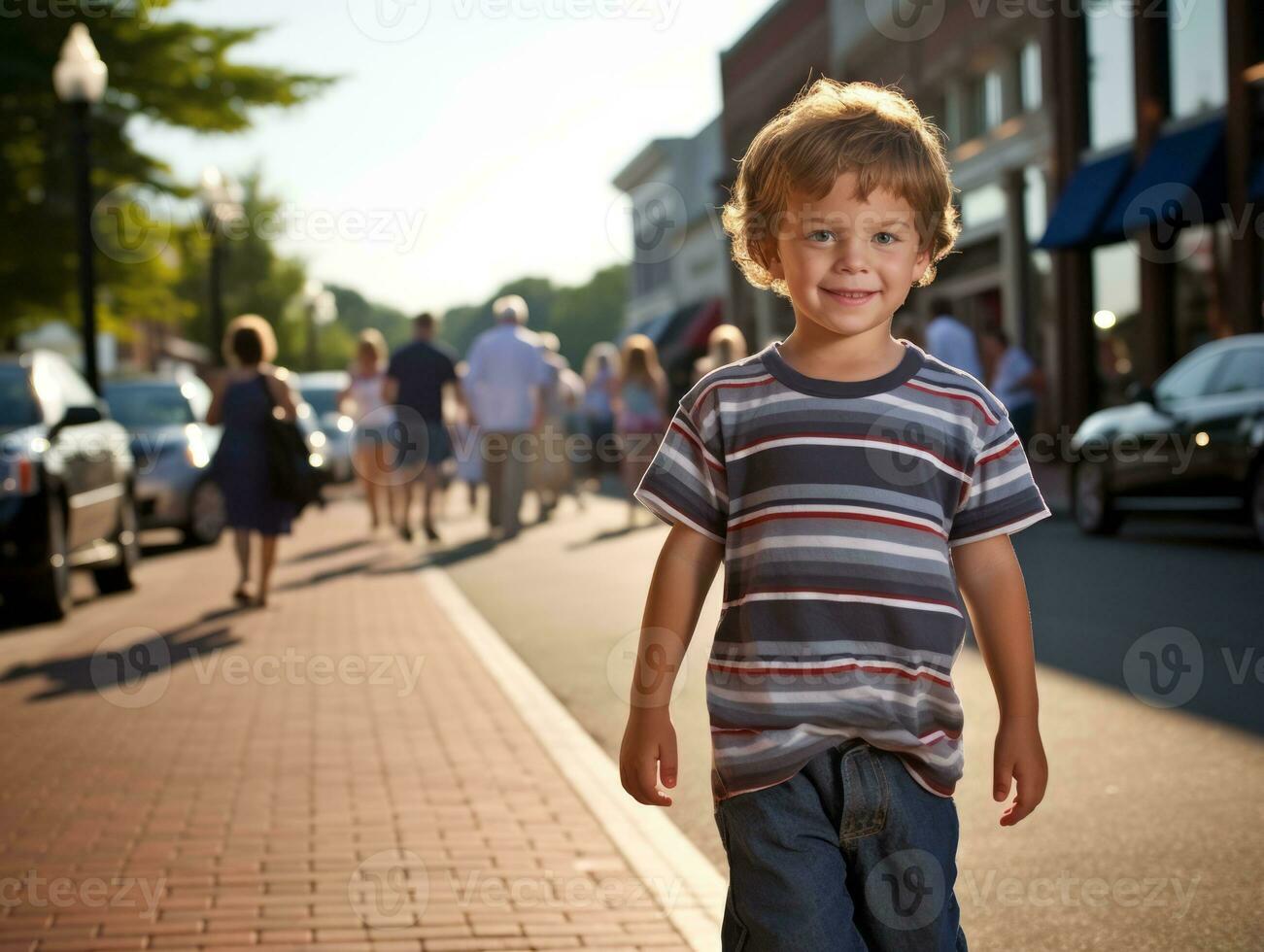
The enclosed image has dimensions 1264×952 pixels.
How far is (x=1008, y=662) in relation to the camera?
2.64 metres

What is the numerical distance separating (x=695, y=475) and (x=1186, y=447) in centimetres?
1088

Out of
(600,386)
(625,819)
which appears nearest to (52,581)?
(625,819)

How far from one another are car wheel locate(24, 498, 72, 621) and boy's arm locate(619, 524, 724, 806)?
8.52m

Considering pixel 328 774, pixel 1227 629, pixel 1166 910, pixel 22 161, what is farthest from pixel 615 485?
pixel 1166 910

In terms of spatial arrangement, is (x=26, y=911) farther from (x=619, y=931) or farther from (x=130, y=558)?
(x=130, y=558)

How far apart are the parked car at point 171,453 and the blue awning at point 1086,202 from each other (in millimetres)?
11838

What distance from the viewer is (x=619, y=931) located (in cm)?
412

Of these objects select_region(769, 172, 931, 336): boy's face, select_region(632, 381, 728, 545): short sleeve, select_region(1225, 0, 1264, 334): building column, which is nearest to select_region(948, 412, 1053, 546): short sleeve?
select_region(769, 172, 931, 336): boy's face

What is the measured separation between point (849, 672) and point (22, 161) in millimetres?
25285

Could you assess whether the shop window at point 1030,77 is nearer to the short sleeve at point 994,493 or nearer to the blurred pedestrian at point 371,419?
the blurred pedestrian at point 371,419

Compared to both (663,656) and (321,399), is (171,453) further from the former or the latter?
(321,399)

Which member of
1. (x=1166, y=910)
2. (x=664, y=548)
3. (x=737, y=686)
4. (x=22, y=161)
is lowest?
(x=1166, y=910)

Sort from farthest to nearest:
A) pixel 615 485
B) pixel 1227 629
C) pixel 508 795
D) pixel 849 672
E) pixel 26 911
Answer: pixel 615 485
pixel 1227 629
pixel 508 795
pixel 26 911
pixel 849 672

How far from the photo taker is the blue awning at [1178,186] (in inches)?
805
